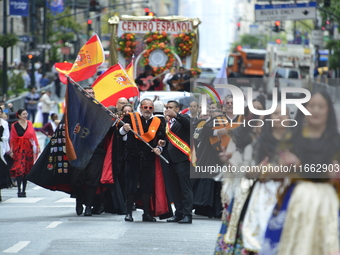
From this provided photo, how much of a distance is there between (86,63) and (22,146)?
231cm

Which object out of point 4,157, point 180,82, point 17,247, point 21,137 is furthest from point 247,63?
point 17,247

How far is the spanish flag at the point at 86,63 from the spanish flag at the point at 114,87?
258mm

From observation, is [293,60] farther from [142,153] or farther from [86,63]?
[142,153]

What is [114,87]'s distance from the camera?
50.0ft

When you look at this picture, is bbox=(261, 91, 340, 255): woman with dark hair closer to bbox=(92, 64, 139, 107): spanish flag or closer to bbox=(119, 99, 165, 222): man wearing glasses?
bbox=(119, 99, 165, 222): man wearing glasses

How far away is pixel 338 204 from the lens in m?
6.10

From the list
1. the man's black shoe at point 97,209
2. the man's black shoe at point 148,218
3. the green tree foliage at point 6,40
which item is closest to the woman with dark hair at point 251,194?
the man's black shoe at point 148,218

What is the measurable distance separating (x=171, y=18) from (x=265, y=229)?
18678mm

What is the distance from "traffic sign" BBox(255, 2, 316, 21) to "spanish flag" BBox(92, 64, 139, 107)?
19.5 meters

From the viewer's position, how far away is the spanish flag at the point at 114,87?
49.7ft

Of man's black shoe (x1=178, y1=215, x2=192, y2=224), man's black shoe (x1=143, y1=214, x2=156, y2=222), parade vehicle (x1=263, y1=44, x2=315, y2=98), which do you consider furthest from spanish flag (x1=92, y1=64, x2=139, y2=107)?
parade vehicle (x1=263, y1=44, x2=315, y2=98)

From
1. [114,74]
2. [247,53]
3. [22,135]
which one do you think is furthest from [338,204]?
[247,53]

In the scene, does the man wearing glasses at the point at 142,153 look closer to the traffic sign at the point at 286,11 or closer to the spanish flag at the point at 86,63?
the spanish flag at the point at 86,63

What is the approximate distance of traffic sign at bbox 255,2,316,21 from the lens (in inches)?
1340
